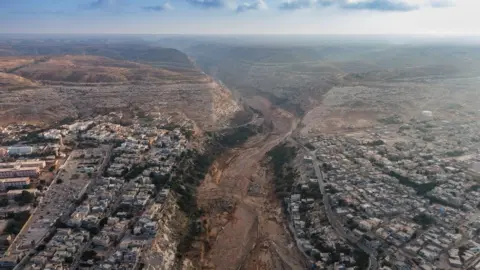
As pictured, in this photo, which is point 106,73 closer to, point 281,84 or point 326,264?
point 281,84

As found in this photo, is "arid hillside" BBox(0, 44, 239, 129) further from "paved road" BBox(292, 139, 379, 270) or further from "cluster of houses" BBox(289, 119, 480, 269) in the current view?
"paved road" BBox(292, 139, 379, 270)

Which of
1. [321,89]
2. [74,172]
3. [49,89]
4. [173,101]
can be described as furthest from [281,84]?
[74,172]

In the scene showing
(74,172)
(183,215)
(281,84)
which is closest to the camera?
(183,215)

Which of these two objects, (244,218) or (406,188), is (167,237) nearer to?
(244,218)

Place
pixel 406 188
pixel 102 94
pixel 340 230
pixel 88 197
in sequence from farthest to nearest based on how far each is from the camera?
1. pixel 102 94
2. pixel 406 188
3. pixel 88 197
4. pixel 340 230

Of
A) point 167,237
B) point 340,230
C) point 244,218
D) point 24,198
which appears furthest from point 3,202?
point 340,230

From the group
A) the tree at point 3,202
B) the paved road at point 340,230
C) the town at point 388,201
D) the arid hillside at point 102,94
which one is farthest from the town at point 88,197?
the paved road at point 340,230
